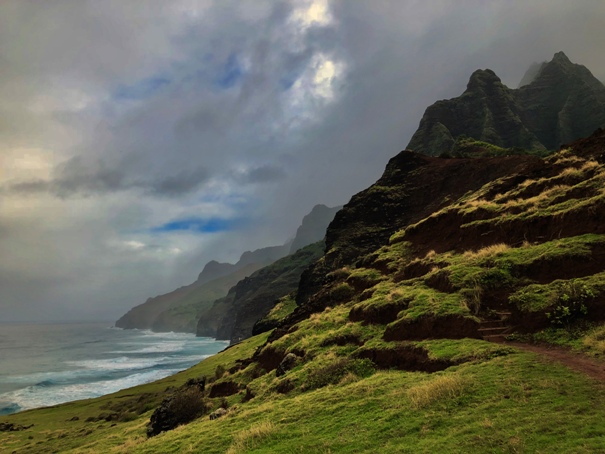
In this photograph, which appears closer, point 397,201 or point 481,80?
point 397,201

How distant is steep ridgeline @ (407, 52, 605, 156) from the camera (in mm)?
143875

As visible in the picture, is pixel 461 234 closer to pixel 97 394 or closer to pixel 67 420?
pixel 67 420

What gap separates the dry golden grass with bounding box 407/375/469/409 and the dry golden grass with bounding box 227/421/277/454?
17.7 ft

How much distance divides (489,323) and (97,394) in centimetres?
8818

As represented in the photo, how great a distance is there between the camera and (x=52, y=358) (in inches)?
5876

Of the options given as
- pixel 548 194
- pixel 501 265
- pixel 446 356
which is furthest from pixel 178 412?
pixel 548 194

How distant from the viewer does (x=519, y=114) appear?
547ft

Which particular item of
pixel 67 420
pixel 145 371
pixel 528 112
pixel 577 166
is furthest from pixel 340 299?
pixel 528 112

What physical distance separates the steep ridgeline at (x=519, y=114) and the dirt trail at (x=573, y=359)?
13016 cm

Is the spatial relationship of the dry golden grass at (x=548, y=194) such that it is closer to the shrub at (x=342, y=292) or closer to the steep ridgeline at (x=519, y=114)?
the shrub at (x=342, y=292)

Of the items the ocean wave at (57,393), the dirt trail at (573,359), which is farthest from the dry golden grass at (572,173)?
the ocean wave at (57,393)

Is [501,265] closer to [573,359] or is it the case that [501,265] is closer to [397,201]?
[573,359]

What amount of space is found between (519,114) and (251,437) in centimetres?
19791

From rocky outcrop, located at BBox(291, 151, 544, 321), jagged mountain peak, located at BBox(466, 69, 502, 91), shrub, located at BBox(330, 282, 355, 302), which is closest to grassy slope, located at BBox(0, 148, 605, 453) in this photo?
shrub, located at BBox(330, 282, 355, 302)
